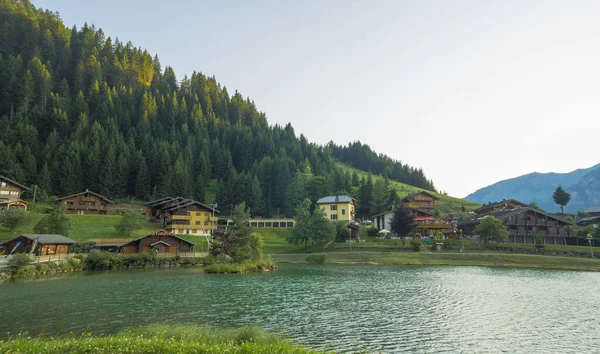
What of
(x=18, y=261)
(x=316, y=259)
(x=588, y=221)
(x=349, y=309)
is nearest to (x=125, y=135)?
(x=18, y=261)

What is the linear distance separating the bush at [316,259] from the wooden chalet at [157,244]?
27316 millimetres

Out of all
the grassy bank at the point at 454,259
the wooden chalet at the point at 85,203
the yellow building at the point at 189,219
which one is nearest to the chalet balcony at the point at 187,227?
the yellow building at the point at 189,219

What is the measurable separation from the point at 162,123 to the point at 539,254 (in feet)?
512

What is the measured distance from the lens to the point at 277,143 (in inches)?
6801

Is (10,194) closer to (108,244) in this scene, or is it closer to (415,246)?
(108,244)

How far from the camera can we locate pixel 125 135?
142625 mm

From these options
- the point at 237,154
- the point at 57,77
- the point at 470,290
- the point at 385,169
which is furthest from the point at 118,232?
the point at 385,169

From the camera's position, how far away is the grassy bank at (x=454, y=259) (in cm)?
6359

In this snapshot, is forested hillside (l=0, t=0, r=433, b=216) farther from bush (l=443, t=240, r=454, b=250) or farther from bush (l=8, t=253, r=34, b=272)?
bush (l=8, t=253, r=34, b=272)

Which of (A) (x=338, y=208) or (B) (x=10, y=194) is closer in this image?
(B) (x=10, y=194)

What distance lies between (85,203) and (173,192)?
Result: 27.3m

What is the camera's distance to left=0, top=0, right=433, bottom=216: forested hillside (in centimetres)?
11525

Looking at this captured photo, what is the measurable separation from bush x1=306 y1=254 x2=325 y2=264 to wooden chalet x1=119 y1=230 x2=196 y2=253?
1075 inches

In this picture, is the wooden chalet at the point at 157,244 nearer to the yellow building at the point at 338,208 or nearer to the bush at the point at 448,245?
the yellow building at the point at 338,208
